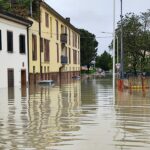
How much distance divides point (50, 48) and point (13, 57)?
19.0 meters

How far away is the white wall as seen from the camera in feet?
159

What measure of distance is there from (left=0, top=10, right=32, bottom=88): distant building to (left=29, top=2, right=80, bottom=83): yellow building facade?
254cm

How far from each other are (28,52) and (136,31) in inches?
707

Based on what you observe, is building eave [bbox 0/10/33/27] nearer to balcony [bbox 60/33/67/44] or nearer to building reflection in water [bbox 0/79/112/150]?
balcony [bbox 60/33/67/44]

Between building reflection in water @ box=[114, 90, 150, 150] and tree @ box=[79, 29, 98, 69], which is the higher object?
tree @ box=[79, 29, 98, 69]

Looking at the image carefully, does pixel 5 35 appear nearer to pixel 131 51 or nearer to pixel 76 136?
pixel 131 51

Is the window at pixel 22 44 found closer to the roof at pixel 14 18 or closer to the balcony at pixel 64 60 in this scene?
the roof at pixel 14 18

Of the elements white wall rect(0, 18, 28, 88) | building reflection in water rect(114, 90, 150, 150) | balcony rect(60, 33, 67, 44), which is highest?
balcony rect(60, 33, 67, 44)

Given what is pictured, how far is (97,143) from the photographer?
11742 mm

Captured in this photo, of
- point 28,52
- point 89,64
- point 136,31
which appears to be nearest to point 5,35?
point 28,52

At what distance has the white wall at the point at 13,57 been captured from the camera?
48375mm

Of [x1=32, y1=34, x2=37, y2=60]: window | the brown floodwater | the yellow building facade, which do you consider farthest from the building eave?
the brown floodwater

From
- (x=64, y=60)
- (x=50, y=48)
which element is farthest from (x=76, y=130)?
(x=64, y=60)

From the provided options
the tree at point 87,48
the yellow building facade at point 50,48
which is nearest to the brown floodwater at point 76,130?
the yellow building facade at point 50,48
